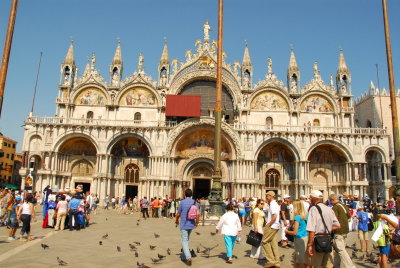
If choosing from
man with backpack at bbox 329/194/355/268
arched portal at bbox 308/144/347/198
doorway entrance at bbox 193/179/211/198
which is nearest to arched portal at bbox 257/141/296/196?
arched portal at bbox 308/144/347/198

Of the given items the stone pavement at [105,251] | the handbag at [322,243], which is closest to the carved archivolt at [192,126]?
the stone pavement at [105,251]

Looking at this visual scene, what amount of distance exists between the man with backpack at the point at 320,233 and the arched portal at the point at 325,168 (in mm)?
29679

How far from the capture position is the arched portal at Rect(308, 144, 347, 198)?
115 feet

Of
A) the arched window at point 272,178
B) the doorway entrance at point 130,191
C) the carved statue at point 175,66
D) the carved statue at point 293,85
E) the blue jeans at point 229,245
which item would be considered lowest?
the blue jeans at point 229,245

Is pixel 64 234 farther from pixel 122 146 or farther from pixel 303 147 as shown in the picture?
pixel 303 147

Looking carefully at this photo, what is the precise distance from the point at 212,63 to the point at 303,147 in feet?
43.5

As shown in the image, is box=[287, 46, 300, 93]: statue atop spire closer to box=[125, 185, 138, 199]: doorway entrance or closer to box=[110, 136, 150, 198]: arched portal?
box=[110, 136, 150, 198]: arched portal

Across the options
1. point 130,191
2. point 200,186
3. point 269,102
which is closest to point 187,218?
point 200,186

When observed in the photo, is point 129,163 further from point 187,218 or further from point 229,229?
point 229,229

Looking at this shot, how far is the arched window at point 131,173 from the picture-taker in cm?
3512

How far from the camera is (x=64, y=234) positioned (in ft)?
47.3

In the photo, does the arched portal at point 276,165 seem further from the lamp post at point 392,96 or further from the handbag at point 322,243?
the handbag at point 322,243

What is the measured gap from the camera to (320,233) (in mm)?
6797

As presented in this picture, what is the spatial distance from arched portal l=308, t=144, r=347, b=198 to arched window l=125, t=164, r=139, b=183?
713 inches
